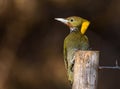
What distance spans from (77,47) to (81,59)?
39cm

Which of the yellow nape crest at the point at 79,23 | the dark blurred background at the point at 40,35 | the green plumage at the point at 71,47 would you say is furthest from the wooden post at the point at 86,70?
the dark blurred background at the point at 40,35

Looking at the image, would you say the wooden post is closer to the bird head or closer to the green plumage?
the green plumage

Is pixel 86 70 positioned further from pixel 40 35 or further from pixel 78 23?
pixel 40 35

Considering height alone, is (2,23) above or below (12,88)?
above

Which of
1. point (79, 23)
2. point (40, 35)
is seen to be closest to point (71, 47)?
point (79, 23)

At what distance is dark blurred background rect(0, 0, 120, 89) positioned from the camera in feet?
23.5

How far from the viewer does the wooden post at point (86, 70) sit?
3.43 meters

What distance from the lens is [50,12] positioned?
7.21 meters

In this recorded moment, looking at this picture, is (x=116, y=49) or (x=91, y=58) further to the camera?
(x=116, y=49)

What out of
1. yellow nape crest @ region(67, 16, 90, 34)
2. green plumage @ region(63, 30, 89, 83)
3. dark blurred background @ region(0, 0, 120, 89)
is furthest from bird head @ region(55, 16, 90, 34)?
dark blurred background @ region(0, 0, 120, 89)

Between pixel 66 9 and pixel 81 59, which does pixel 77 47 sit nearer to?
pixel 81 59

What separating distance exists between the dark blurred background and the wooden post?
147 inches

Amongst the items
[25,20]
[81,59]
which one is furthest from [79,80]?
[25,20]

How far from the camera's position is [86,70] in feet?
11.2
